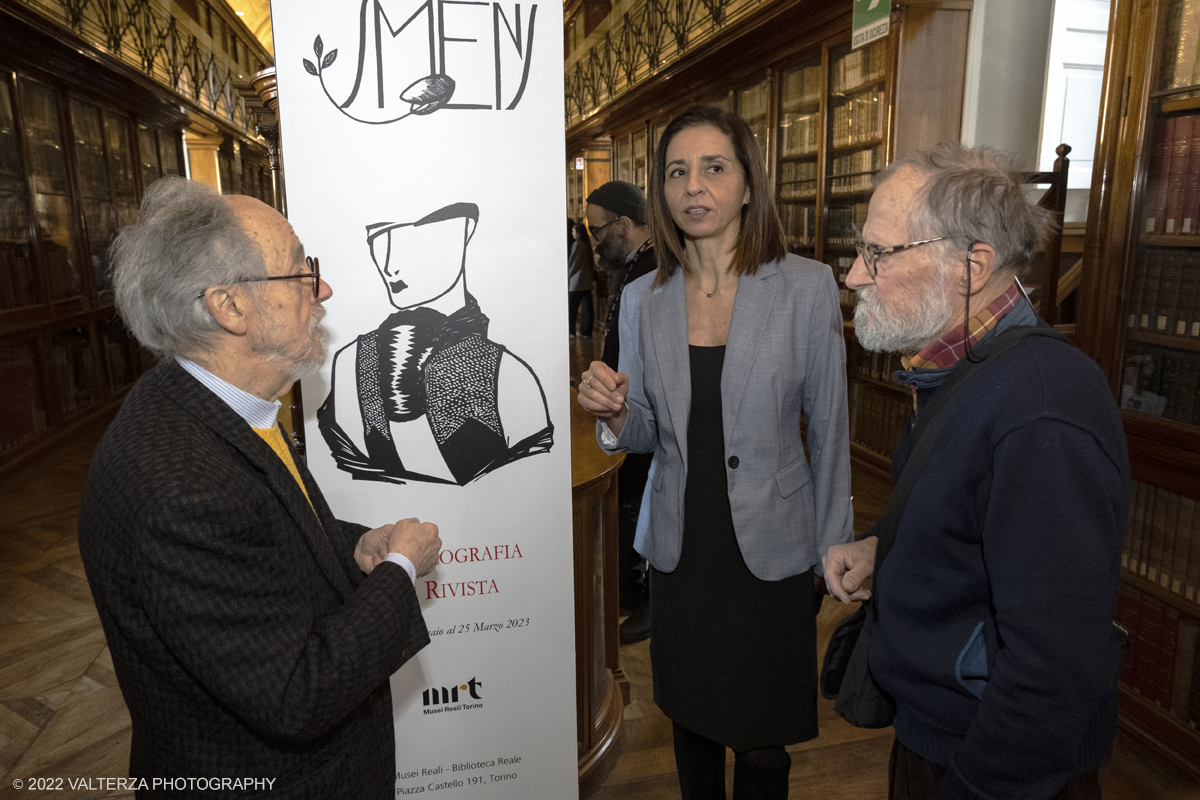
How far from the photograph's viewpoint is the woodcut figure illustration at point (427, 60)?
4.98 feet

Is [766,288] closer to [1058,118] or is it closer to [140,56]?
[1058,118]

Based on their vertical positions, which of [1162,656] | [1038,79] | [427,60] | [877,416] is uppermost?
[1038,79]

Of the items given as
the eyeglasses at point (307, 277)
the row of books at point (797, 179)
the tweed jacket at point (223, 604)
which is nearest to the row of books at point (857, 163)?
the row of books at point (797, 179)

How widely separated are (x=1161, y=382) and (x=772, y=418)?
1.70 m

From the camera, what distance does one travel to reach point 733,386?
5.17 ft

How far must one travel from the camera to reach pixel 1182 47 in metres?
2.22

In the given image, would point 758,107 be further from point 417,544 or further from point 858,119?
point 417,544

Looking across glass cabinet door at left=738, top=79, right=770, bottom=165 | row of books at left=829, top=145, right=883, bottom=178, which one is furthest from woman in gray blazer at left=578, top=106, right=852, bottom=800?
glass cabinet door at left=738, top=79, right=770, bottom=165

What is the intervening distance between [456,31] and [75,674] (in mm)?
2978

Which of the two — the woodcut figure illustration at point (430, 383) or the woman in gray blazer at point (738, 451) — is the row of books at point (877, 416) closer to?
the woman in gray blazer at point (738, 451)

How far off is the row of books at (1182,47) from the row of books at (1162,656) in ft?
5.44

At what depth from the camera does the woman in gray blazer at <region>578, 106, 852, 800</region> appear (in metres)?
1.58

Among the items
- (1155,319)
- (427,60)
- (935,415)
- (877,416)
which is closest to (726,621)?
(935,415)

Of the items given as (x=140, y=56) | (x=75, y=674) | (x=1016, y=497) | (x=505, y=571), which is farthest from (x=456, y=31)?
(x=140, y=56)
